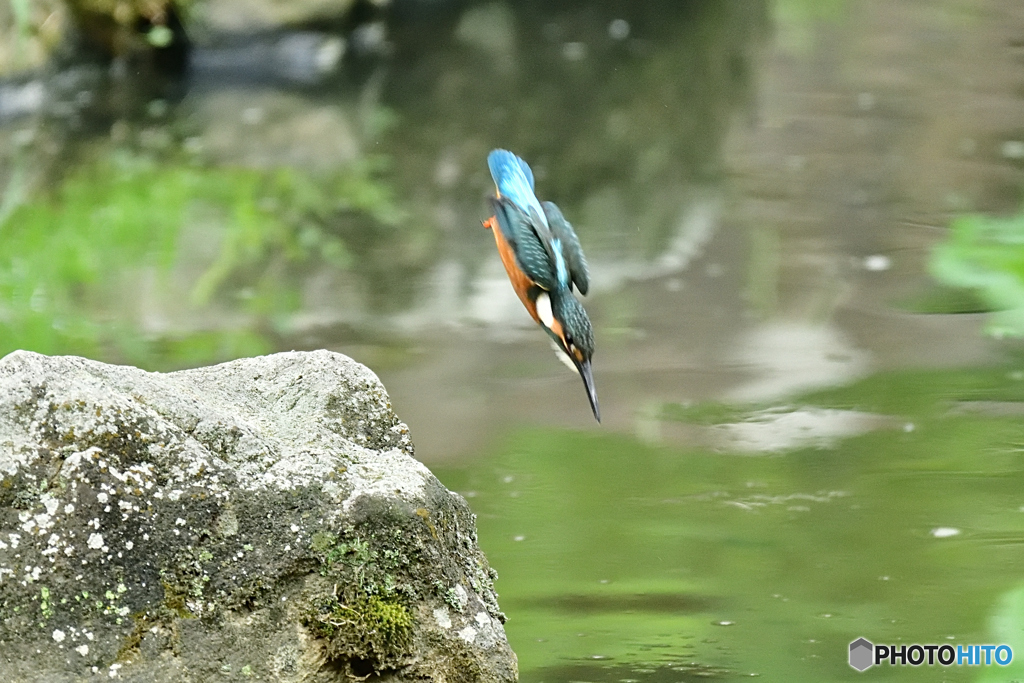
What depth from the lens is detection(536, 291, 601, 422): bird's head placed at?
2395mm

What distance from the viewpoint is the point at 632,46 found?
30.1 ft

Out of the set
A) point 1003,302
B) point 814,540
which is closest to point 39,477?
point 814,540

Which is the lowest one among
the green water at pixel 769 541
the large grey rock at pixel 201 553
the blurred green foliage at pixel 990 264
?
the large grey rock at pixel 201 553

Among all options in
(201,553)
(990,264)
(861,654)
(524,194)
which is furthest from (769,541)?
(990,264)

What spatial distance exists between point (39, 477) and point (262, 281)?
11.5 ft

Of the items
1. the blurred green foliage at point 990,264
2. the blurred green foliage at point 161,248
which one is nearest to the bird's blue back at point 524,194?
the blurred green foliage at point 161,248

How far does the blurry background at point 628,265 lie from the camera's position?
3260 mm

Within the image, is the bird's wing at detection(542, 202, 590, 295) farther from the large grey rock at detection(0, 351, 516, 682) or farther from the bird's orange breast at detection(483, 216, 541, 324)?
the large grey rock at detection(0, 351, 516, 682)

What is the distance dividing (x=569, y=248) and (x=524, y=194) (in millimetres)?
134

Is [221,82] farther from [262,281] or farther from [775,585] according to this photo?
[775,585]

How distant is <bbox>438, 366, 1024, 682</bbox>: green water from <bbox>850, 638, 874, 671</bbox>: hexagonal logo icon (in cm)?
3

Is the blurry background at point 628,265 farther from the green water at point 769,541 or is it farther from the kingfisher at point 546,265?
the kingfisher at point 546,265

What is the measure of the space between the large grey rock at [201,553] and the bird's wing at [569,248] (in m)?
0.48

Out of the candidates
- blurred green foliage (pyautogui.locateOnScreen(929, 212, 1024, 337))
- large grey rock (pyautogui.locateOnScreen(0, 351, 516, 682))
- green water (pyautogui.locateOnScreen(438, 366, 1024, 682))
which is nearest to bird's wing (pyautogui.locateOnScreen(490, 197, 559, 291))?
large grey rock (pyautogui.locateOnScreen(0, 351, 516, 682))
